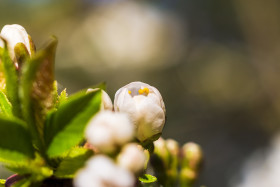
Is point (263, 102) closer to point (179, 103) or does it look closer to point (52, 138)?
point (179, 103)

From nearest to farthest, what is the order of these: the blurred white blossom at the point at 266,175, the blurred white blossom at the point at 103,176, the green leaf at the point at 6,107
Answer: the blurred white blossom at the point at 103,176 → the green leaf at the point at 6,107 → the blurred white blossom at the point at 266,175

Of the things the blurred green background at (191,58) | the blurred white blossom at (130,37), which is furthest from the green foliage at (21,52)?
the blurred white blossom at (130,37)

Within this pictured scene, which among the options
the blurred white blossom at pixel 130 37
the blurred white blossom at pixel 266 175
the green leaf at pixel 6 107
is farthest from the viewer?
the blurred white blossom at pixel 130 37

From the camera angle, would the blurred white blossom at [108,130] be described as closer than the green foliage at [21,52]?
Yes

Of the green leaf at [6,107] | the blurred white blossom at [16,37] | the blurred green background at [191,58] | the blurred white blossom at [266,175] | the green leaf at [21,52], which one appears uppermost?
the blurred green background at [191,58]

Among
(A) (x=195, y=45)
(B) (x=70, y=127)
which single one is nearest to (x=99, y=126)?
(B) (x=70, y=127)

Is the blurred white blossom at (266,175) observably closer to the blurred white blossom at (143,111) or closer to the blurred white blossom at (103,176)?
the blurred white blossom at (143,111)

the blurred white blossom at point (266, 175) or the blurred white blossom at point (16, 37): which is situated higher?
the blurred white blossom at point (266, 175)

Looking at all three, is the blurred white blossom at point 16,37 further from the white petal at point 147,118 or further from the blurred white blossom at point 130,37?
the blurred white blossom at point 130,37
